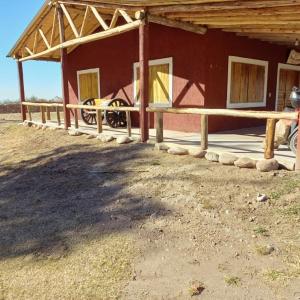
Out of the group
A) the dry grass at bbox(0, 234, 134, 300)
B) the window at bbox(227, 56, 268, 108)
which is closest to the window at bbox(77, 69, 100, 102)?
the window at bbox(227, 56, 268, 108)

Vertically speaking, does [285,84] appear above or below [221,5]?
below

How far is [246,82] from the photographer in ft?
34.0

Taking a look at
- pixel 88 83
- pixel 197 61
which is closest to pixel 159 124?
pixel 197 61

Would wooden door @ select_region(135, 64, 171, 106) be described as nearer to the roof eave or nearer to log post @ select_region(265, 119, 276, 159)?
the roof eave

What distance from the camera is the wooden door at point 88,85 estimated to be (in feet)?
43.8

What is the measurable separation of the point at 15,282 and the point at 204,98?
22.7 ft

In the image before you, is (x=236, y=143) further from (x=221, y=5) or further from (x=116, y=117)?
(x=116, y=117)

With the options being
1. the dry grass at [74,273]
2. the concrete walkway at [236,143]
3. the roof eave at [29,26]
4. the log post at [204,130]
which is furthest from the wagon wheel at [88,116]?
the dry grass at [74,273]

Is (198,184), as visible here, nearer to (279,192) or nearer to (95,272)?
(279,192)

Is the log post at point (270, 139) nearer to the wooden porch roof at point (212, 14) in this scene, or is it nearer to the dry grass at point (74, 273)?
the wooden porch roof at point (212, 14)

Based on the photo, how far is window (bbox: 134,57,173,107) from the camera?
10070 mm

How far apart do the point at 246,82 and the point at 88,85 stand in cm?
629

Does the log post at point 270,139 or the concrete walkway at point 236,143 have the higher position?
the log post at point 270,139

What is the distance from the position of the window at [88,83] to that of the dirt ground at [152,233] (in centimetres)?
723
